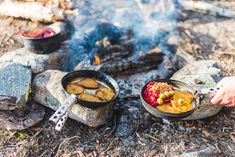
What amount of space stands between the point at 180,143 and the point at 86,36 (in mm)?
3200

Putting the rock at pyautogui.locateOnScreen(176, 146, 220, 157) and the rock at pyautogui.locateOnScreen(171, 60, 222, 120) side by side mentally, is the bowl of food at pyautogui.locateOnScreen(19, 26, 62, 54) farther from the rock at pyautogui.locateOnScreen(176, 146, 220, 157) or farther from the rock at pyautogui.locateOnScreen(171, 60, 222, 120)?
the rock at pyautogui.locateOnScreen(176, 146, 220, 157)

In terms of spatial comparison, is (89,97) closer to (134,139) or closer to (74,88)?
(74,88)

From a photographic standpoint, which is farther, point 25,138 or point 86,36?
point 86,36

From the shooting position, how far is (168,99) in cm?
424

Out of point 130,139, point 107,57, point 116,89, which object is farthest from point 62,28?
point 130,139

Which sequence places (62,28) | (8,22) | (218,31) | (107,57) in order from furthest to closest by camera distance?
(218,31), (8,22), (62,28), (107,57)

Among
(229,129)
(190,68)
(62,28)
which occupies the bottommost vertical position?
(229,129)

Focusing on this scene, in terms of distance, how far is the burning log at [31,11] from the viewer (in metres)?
6.90

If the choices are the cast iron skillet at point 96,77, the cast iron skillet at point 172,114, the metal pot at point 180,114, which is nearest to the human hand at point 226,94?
the metal pot at point 180,114

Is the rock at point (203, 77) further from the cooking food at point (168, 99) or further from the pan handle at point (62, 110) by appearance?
the pan handle at point (62, 110)

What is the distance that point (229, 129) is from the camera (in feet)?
16.2

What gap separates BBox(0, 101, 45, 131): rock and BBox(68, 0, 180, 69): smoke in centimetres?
178

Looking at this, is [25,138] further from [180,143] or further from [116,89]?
[180,143]

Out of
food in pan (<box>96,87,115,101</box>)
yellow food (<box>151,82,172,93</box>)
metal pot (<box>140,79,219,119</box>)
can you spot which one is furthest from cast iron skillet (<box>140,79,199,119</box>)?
food in pan (<box>96,87,115,101</box>)
